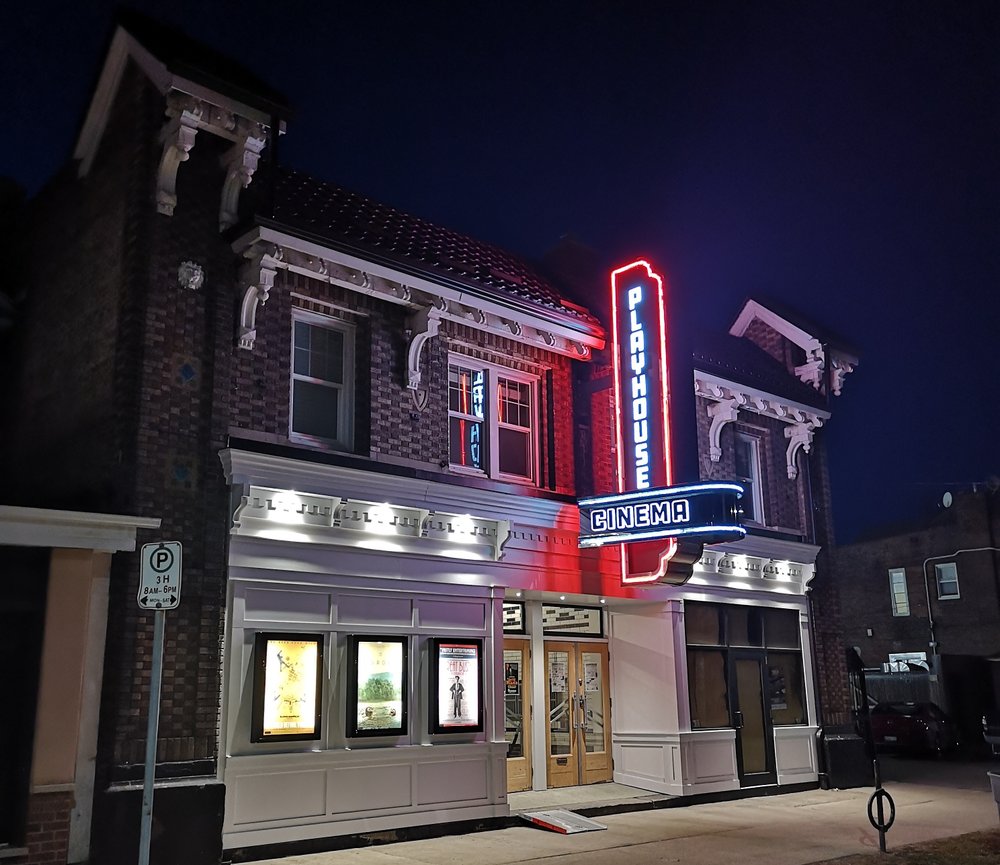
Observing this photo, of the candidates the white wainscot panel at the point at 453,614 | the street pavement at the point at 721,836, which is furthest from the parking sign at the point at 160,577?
the white wainscot panel at the point at 453,614

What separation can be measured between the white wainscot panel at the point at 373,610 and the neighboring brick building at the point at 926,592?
82.1ft

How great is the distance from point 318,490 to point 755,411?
1037 centimetres

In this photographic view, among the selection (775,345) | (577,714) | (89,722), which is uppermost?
(775,345)

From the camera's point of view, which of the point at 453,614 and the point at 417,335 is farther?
the point at 417,335

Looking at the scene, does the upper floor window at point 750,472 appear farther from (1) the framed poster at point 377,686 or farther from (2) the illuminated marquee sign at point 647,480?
(1) the framed poster at point 377,686

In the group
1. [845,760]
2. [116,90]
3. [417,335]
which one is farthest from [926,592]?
[116,90]

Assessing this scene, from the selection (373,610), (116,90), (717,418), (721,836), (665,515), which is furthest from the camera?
(717,418)

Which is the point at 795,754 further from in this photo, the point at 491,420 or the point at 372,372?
the point at 372,372

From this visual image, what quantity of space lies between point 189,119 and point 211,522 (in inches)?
189

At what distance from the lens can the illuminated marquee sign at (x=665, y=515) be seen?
45.5 feet

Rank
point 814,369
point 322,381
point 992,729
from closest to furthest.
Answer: point 322,381 → point 814,369 → point 992,729

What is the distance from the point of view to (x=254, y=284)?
1216 cm

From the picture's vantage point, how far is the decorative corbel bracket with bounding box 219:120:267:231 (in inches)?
479

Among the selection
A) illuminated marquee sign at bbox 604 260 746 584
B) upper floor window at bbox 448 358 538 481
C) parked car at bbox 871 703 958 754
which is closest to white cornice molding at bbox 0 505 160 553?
upper floor window at bbox 448 358 538 481
